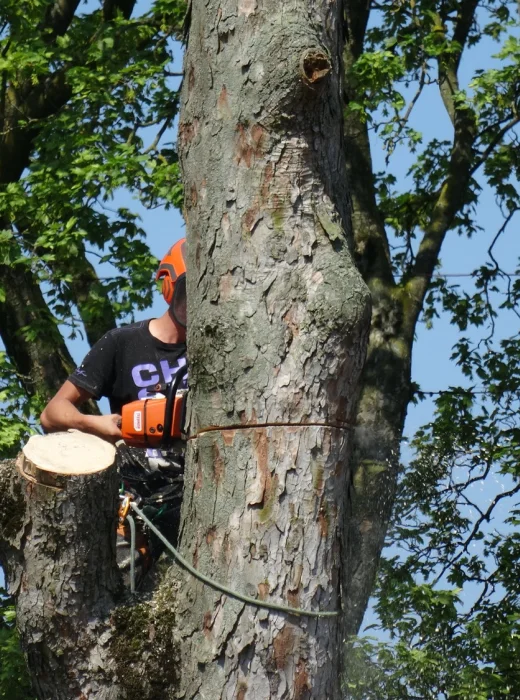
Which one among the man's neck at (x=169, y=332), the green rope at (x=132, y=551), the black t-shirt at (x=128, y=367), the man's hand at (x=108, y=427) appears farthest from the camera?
the man's neck at (x=169, y=332)

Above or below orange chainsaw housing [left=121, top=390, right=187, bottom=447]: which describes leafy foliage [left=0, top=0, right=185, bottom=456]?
above

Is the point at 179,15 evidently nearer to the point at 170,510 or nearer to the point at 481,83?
the point at 481,83

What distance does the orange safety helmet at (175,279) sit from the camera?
4.14m

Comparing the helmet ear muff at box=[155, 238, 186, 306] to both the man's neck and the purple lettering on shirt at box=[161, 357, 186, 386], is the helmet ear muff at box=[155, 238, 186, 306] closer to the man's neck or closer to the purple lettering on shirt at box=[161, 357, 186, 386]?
the man's neck

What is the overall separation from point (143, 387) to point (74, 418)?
274 mm

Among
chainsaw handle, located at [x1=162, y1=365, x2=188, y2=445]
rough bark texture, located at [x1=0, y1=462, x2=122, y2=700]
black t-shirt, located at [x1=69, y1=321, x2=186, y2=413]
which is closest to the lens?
rough bark texture, located at [x1=0, y1=462, x2=122, y2=700]

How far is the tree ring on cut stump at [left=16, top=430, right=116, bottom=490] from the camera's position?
3.02 m

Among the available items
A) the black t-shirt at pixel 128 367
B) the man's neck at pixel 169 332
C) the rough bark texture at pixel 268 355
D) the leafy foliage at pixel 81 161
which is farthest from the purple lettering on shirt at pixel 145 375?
the leafy foliage at pixel 81 161

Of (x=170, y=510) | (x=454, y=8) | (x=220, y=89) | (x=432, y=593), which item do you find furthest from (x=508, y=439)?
(x=220, y=89)

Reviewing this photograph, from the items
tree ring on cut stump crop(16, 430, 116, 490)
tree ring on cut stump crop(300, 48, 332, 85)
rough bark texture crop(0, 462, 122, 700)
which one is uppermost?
tree ring on cut stump crop(300, 48, 332, 85)

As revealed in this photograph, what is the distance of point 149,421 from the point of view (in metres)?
3.75

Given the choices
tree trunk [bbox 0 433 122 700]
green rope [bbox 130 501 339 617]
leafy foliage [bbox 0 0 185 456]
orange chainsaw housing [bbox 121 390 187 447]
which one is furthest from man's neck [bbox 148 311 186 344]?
leafy foliage [bbox 0 0 185 456]

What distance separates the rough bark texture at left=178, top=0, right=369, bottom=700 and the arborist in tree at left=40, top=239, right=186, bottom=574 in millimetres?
829

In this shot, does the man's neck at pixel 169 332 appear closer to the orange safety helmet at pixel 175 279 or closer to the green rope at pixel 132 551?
the orange safety helmet at pixel 175 279
